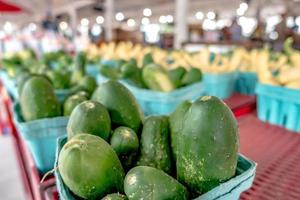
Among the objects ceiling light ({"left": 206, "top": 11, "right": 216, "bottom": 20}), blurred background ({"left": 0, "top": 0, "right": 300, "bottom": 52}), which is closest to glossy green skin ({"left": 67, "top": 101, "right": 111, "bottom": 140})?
blurred background ({"left": 0, "top": 0, "right": 300, "bottom": 52})

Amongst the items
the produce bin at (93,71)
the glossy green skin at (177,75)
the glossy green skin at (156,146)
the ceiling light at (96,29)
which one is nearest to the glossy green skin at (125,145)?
the glossy green skin at (156,146)

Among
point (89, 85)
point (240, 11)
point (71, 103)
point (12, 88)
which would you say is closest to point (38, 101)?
point (71, 103)

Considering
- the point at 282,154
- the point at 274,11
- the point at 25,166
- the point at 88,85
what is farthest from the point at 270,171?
the point at 274,11

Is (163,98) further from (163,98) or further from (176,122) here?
(176,122)

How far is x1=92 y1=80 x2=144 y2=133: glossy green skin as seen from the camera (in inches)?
25.9

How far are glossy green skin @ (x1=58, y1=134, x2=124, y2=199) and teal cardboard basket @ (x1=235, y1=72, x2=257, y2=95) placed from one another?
129 cm

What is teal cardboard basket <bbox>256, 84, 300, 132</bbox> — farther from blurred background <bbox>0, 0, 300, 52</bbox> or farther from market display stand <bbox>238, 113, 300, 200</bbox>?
blurred background <bbox>0, 0, 300, 52</bbox>

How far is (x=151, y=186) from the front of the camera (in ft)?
1.40

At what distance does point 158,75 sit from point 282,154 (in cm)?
51

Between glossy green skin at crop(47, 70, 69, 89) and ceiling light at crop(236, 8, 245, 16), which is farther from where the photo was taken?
ceiling light at crop(236, 8, 245, 16)

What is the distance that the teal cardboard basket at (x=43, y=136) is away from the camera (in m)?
0.82

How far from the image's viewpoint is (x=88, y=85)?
1.12m

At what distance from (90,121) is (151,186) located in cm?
21

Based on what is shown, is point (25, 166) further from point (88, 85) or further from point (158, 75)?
point (158, 75)
